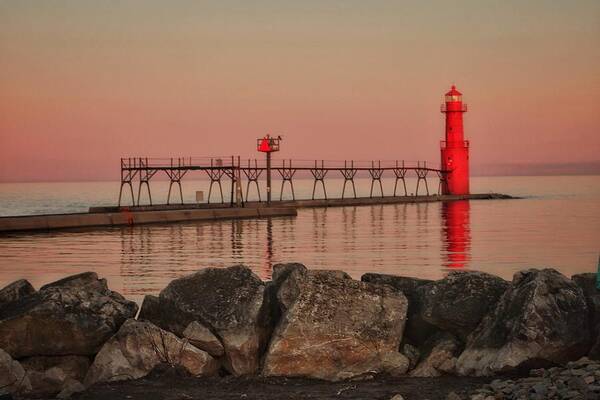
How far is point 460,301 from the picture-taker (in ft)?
34.8

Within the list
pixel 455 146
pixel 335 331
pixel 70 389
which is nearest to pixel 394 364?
pixel 335 331

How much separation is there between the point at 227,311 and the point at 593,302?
14.4 feet

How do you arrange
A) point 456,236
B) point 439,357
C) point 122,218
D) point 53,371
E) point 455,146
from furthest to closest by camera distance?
1. point 455,146
2. point 122,218
3. point 456,236
4. point 439,357
5. point 53,371

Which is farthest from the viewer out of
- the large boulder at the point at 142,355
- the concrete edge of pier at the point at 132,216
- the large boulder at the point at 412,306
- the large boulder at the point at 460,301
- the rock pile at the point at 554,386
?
the concrete edge of pier at the point at 132,216

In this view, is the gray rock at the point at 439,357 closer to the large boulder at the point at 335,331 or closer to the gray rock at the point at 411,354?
the gray rock at the point at 411,354

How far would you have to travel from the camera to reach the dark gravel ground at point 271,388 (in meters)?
9.08

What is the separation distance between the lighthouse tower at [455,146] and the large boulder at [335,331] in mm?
70341

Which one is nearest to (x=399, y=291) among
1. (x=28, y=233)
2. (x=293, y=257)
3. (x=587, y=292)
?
(x=587, y=292)

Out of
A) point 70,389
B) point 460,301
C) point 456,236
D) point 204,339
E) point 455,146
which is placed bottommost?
point 456,236

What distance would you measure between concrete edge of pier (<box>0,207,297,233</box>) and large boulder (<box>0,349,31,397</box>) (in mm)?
38946

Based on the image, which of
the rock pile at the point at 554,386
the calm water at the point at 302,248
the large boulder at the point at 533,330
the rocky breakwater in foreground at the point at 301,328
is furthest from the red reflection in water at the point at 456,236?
the rock pile at the point at 554,386

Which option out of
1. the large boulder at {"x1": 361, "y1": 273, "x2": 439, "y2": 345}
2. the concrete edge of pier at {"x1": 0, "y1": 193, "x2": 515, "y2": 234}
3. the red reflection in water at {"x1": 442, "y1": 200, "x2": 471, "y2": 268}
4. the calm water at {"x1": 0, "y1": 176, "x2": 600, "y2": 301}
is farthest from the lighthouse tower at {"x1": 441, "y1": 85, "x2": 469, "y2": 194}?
the large boulder at {"x1": 361, "y1": 273, "x2": 439, "y2": 345}

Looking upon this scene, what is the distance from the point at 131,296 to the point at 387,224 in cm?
3764

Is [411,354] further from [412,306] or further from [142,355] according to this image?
[142,355]
